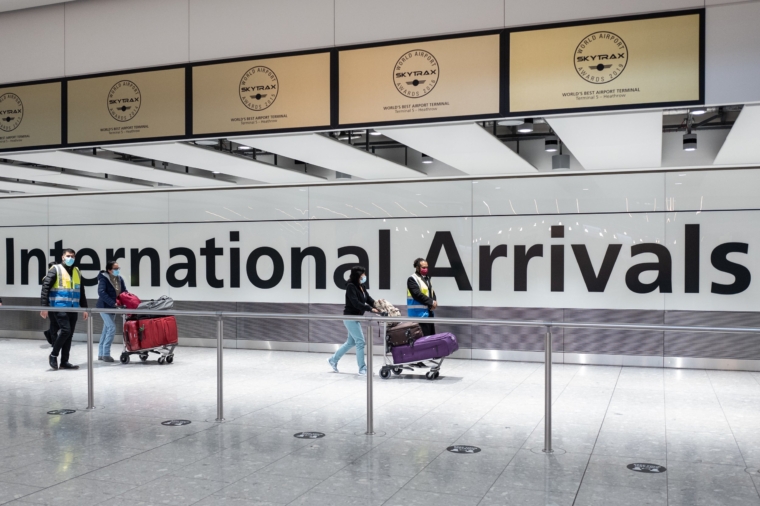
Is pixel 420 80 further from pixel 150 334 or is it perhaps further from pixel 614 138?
pixel 150 334

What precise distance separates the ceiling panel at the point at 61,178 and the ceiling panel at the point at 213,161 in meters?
2.71

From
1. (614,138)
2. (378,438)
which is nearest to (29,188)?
(378,438)

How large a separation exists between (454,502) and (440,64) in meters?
3.71

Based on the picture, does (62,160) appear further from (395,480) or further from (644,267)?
(644,267)

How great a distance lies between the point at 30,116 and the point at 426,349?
17.9 ft

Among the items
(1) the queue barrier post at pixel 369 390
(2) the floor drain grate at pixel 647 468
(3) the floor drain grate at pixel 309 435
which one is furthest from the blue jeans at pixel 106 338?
(2) the floor drain grate at pixel 647 468

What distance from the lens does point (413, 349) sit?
29.8ft

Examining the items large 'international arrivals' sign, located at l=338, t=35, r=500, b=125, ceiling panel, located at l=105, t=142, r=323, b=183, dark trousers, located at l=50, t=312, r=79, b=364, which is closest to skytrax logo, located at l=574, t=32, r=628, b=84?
large 'international arrivals' sign, located at l=338, t=35, r=500, b=125

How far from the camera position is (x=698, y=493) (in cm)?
497

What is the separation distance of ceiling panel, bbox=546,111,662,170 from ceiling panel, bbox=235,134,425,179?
2683 millimetres

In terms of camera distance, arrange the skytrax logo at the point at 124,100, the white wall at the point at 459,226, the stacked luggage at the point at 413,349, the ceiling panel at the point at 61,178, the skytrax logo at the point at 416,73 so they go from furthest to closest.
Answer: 1. the white wall at the point at 459,226
2. the ceiling panel at the point at 61,178
3. the stacked luggage at the point at 413,349
4. the skytrax logo at the point at 124,100
5. the skytrax logo at the point at 416,73

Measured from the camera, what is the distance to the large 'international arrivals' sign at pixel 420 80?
6.29 metres

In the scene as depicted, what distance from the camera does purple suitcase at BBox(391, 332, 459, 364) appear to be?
8836mm

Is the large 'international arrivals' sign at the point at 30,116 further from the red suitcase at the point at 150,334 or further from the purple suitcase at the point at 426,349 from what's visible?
the purple suitcase at the point at 426,349
